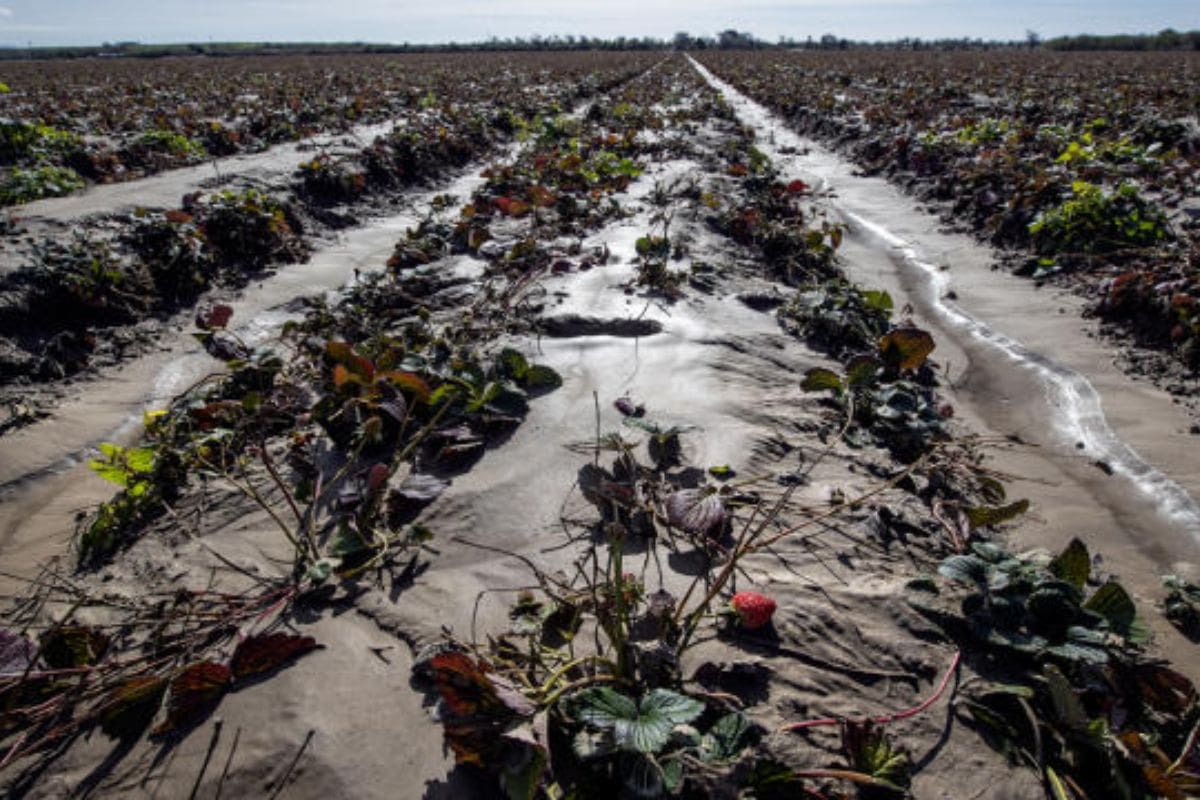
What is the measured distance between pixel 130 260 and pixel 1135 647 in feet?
18.8

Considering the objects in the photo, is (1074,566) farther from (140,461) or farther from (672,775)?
(140,461)

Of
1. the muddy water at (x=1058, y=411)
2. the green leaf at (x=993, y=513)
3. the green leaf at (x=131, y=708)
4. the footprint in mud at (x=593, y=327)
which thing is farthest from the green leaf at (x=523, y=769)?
the footprint in mud at (x=593, y=327)

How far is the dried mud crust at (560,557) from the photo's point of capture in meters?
1.39

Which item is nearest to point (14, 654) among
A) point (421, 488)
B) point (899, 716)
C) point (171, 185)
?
point (421, 488)

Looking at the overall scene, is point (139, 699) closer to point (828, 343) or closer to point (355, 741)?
point (355, 741)

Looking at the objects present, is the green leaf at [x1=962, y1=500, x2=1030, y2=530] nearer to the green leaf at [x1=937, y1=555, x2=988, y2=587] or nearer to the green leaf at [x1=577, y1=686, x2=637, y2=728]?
the green leaf at [x1=937, y1=555, x2=988, y2=587]

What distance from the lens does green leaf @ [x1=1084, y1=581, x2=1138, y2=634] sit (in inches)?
65.6

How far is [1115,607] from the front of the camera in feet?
5.54

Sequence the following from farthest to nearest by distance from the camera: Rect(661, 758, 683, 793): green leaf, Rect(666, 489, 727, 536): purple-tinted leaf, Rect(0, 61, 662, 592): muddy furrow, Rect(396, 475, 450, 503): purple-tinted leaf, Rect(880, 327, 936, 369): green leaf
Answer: Rect(880, 327, 936, 369): green leaf < Rect(0, 61, 662, 592): muddy furrow < Rect(396, 475, 450, 503): purple-tinted leaf < Rect(666, 489, 727, 536): purple-tinted leaf < Rect(661, 758, 683, 793): green leaf

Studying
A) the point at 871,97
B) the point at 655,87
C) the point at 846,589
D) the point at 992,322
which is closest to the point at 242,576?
the point at 846,589

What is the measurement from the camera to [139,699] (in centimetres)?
149

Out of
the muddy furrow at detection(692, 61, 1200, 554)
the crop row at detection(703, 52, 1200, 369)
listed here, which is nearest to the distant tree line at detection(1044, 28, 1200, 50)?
the crop row at detection(703, 52, 1200, 369)

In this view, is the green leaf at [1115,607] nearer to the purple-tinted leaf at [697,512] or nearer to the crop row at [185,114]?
the purple-tinted leaf at [697,512]

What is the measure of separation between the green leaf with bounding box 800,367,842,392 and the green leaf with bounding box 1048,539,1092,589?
4.14ft
